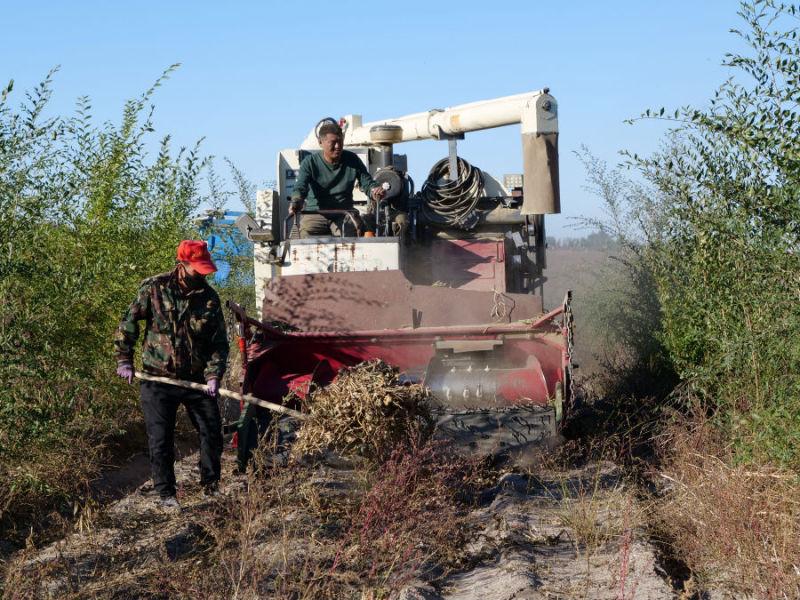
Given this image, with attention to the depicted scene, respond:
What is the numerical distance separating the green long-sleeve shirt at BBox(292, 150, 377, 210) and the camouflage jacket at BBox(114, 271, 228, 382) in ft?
10.2

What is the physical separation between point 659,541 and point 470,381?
326cm

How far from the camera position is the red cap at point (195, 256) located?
7.73m

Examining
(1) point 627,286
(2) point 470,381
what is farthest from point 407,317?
(1) point 627,286

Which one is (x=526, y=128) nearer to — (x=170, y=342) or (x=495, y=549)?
(x=170, y=342)

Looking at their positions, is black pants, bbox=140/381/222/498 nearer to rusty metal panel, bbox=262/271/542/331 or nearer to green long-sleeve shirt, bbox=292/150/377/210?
rusty metal panel, bbox=262/271/542/331

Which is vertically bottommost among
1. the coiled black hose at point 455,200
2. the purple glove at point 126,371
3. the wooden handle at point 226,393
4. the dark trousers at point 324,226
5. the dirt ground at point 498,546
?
the dirt ground at point 498,546

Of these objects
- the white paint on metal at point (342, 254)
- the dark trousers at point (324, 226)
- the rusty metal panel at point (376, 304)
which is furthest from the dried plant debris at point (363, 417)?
the dark trousers at point (324, 226)

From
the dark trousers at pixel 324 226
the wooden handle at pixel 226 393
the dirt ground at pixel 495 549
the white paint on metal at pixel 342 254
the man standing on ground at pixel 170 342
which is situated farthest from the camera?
the dark trousers at pixel 324 226

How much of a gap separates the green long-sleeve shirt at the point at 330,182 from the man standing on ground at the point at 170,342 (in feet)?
10.1

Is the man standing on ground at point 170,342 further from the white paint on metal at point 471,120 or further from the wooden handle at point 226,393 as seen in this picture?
the white paint on metal at point 471,120

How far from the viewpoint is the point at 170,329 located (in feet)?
25.9

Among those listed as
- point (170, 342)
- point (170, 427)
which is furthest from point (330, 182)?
point (170, 427)

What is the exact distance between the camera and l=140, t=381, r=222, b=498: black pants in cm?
786

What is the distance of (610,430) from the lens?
10.3m
